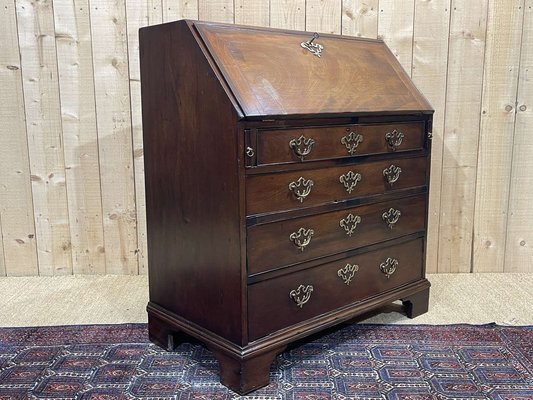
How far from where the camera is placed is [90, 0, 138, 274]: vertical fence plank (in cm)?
266

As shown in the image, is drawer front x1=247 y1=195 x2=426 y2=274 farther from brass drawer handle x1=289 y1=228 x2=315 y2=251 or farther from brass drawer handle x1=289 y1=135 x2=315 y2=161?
brass drawer handle x1=289 y1=135 x2=315 y2=161

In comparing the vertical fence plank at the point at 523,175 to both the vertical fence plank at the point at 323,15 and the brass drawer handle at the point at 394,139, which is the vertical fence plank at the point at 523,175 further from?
the brass drawer handle at the point at 394,139

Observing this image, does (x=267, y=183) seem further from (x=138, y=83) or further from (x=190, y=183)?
(x=138, y=83)

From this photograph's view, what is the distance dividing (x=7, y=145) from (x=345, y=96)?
5.56 feet

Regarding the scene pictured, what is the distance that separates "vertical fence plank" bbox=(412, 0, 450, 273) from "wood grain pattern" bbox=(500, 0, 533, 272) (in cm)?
38

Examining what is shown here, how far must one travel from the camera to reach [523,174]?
2.88m

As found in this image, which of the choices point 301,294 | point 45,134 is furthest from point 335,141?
point 45,134

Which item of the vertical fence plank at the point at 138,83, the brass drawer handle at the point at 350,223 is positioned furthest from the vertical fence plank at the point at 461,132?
the vertical fence plank at the point at 138,83

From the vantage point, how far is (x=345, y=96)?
2.00 m

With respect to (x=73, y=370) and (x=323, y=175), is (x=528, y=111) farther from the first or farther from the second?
(x=73, y=370)

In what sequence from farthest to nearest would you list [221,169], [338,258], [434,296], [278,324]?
[434,296] < [338,258] < [278,324] < [221,169]

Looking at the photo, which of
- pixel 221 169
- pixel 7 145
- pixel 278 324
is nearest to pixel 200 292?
pixel 278 324

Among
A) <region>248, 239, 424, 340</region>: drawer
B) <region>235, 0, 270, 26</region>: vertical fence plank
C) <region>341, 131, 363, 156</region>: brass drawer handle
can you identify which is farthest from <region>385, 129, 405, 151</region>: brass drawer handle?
<region>235, 0, 270, 26</region>: vertical fence plank

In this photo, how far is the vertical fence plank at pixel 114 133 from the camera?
8.73ft
